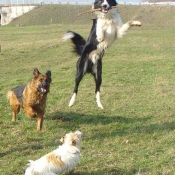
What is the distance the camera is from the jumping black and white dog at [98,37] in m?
6.84

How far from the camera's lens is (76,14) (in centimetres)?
6862

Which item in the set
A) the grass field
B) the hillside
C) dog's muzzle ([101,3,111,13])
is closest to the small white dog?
the grass field

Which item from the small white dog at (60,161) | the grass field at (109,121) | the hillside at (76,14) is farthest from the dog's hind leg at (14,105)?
the hillside at (76,14)

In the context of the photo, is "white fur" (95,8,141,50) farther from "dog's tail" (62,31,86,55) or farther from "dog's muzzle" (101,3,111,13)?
"dog's tail" (62,31,86,55)

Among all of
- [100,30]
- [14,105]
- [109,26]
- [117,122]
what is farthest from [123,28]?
[14,105]

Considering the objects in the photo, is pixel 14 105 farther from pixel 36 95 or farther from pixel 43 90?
pixel 43 90

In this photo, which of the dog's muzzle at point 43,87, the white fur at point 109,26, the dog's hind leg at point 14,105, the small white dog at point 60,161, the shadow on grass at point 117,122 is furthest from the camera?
the dog's hind leg at point 14,105

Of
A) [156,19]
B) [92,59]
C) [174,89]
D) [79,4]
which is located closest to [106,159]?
[92,59]

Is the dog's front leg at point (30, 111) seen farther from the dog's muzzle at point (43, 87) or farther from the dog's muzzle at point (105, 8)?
the dog's muzzle at point (105, 8)

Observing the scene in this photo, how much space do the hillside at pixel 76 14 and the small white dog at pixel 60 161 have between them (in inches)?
2135

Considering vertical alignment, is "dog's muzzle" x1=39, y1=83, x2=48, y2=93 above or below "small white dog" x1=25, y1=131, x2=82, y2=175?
above

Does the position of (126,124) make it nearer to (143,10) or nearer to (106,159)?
(106,159)

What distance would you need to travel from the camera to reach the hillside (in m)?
59.9

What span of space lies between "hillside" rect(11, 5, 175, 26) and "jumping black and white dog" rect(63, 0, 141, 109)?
51068 millimetres
